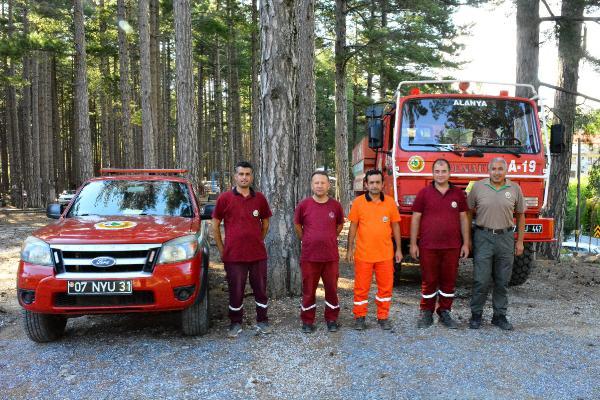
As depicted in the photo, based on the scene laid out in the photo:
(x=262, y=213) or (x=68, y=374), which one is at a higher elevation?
(x=262, y=213)

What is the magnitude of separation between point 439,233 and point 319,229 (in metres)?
1.33

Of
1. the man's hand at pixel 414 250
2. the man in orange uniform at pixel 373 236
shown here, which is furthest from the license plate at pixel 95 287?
the man's hand at pixel 414 250

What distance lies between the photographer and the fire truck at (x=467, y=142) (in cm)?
682

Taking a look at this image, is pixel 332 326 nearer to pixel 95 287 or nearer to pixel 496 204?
pixel 496 204

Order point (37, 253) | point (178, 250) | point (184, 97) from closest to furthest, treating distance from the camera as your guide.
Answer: point (37, 253) → point (178, 250) → point (184, 97)

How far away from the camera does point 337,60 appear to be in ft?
52.6

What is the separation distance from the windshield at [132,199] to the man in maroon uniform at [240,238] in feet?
2.76

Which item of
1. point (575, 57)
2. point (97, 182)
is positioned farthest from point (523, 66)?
point (97, 182)

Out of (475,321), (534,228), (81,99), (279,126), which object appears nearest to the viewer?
(475,321)

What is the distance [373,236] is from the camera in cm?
532

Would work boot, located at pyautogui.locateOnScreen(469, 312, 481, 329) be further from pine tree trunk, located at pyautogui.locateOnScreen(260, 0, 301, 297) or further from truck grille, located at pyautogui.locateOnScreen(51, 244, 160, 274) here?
truck grille, located at pyautogui.locateOnScreen(51, 244, 160, 274)

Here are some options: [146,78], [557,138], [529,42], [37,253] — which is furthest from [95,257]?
[146,78]

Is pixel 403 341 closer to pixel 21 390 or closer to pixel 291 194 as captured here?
pixel 291 194

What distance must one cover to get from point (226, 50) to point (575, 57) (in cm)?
2274
